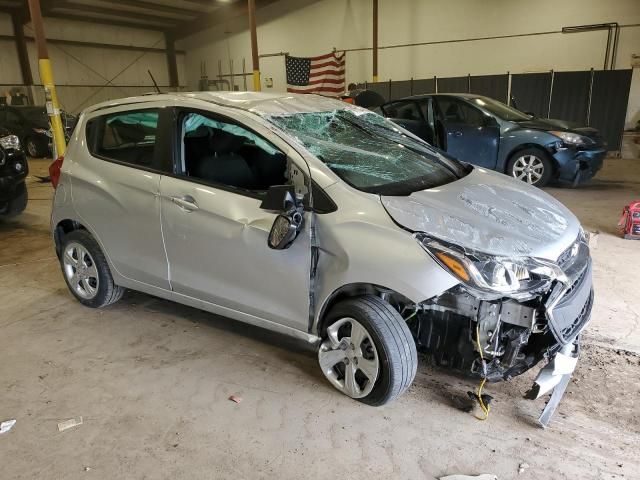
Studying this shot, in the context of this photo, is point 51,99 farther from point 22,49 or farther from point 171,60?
point 171,60

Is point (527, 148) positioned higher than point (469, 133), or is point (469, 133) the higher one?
point (469, 133)

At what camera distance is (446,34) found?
14.6 meters

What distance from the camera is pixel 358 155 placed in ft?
9.52

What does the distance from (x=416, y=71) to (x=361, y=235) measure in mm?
14278

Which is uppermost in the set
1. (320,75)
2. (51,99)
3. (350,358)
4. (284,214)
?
(320,75)

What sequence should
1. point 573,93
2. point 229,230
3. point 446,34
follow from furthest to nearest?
1. point 446,34
2. point 573,93
3. point 229,230

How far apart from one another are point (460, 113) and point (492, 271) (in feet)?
20.0

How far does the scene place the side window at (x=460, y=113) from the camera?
7.68 meters

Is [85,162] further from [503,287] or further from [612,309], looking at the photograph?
[612,309]

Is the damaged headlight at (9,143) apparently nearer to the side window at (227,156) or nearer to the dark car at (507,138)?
the side window at (227,156)

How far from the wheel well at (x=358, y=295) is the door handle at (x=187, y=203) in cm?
98

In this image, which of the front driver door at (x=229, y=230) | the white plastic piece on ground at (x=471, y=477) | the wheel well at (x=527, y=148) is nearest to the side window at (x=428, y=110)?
the wheel well at (x=527, y=148)

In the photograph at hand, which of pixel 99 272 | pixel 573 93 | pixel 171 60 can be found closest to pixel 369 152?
pixel 99 272

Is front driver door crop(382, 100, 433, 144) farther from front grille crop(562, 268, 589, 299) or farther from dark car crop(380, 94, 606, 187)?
front grille crop(562, 268, 589, 299)
